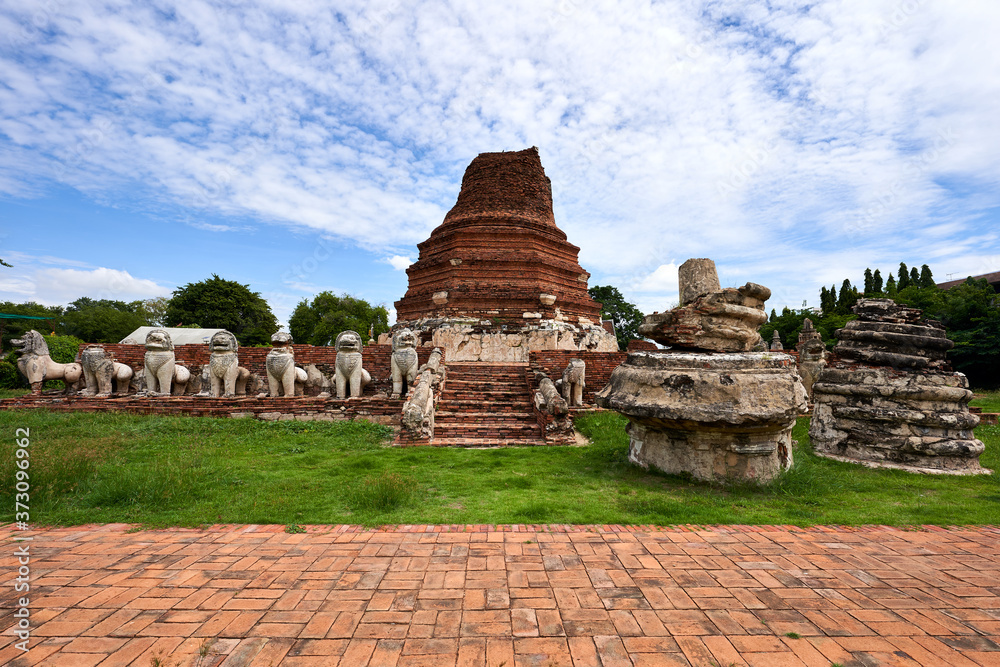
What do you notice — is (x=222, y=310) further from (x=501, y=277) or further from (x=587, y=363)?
(x=587, y=363)

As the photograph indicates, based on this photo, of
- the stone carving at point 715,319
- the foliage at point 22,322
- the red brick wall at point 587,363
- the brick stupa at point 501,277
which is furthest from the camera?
the foliage at point 22,322

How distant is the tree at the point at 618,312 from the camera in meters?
36.6

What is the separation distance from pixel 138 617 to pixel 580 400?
25.6ft

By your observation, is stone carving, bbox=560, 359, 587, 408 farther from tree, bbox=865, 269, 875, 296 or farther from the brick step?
tree, bbox=865, 269, 875, 296

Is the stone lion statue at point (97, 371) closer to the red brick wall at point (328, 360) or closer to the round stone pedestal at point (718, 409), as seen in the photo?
the red brick wall at point (328, 360)

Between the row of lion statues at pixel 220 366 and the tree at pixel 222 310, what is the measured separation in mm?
27824

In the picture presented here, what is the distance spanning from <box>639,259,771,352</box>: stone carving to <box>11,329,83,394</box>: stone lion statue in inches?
464

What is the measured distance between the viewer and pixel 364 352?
416 inches

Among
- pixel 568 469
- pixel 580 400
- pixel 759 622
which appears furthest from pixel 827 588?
pixel 580 400

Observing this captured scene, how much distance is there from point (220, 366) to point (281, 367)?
49.6 inches

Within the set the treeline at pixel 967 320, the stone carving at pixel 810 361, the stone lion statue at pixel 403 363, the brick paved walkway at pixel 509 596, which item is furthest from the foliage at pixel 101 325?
the treeline at pixel 967 320

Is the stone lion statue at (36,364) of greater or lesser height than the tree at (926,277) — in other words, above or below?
below

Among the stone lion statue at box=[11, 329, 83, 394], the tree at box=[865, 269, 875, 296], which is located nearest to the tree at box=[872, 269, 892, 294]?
the tree at box=[865, 269, 875, 296]

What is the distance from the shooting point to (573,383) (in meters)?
9.15
